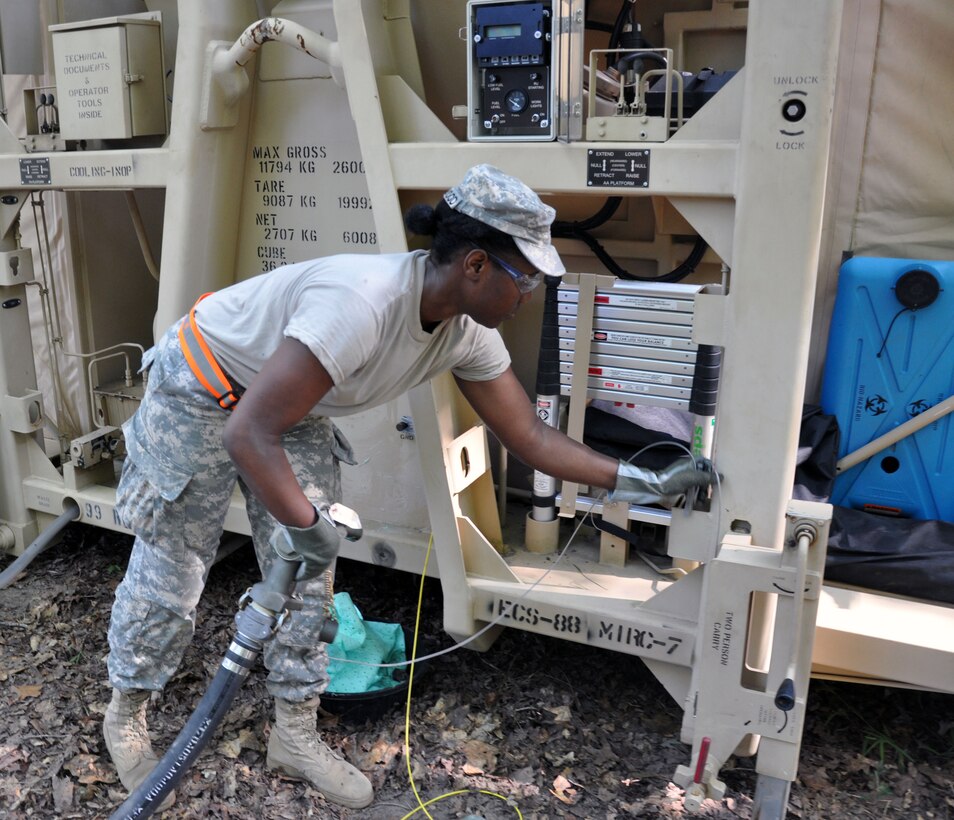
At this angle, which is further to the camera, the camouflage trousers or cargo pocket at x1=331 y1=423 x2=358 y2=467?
cargo pocket at x1=331 y1=423 x2=358 y2=467

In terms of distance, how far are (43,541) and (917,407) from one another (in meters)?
3.47

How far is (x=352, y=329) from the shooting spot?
2092 millimetres

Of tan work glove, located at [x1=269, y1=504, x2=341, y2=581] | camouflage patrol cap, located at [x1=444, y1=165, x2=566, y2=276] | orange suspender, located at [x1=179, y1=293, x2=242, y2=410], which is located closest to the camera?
camouflage patrol cap, located at [x1=444, y1=165, x2=566, y2=276]

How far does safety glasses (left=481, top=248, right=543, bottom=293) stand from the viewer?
82.7 inches

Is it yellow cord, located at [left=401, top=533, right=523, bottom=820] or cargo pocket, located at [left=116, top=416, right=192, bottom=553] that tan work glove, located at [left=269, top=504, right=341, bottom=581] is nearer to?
cargo pocket, located at [left=116, top=416, right=192, bottom=553]

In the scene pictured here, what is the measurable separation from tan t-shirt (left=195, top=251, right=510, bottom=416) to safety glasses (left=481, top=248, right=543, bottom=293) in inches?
8.4

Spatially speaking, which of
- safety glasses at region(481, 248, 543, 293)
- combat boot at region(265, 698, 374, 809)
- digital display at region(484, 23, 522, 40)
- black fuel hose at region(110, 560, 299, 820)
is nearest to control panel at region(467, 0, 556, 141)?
digital display at region(484, 23, 522, 40)

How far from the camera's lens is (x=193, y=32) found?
120 inches

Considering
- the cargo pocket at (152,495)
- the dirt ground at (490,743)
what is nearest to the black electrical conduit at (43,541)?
the dirt ground at (490,743)

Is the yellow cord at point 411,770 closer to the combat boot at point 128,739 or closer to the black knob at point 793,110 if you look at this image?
the combat boot at point 128,739

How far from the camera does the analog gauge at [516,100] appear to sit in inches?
99.4

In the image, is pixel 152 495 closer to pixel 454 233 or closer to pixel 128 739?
pixel 128 739

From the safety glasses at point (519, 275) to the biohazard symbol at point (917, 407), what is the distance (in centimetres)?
160

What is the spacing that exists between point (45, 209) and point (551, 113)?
2546 millimetres
